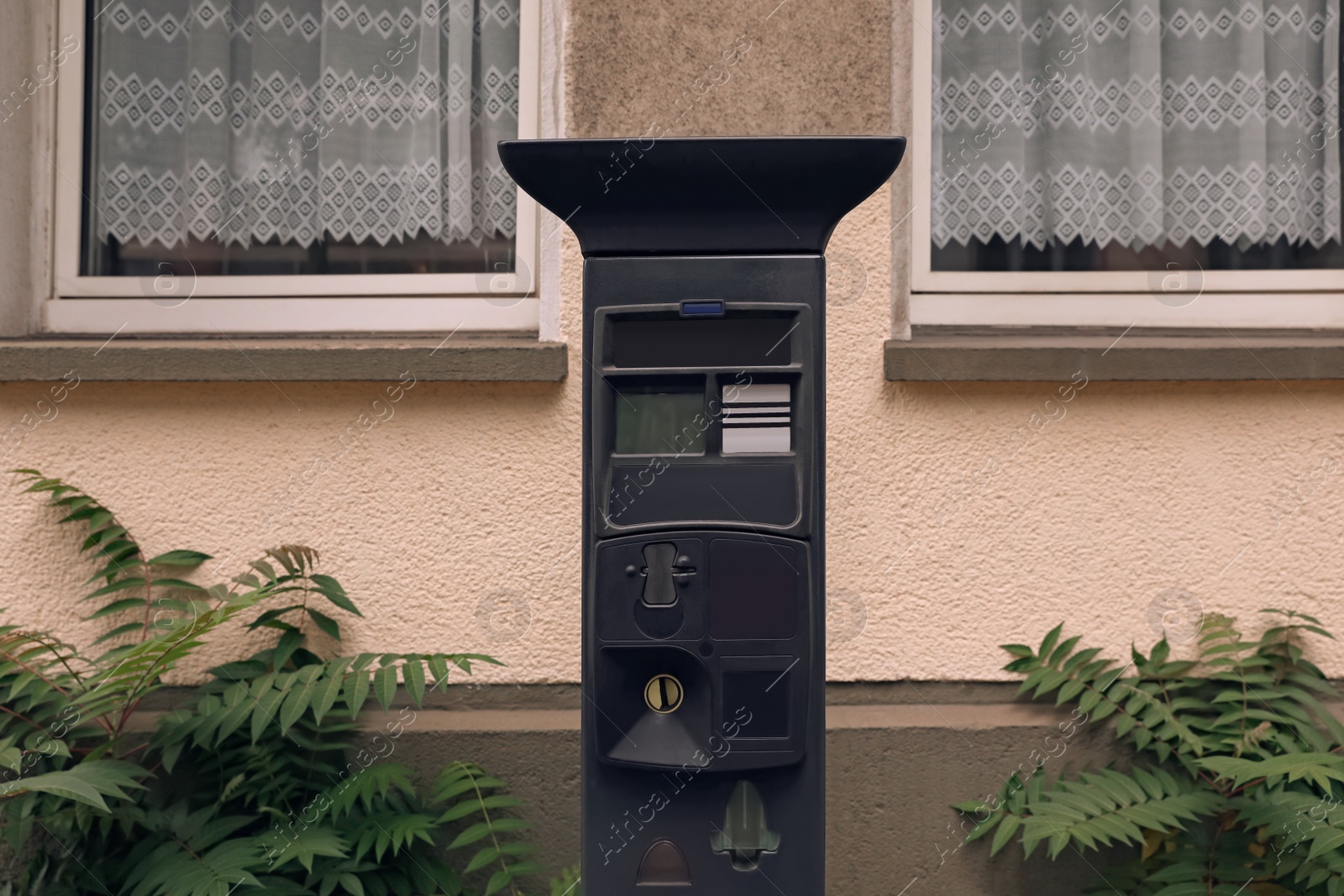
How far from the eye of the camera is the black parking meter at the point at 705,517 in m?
1.66

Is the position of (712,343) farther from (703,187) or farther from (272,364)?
(272,364)

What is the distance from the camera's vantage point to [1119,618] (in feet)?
9.01

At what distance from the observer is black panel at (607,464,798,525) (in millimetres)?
1672

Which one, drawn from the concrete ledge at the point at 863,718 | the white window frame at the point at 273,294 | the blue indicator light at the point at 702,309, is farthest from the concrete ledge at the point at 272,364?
the blue indicator light at the point at 702,309

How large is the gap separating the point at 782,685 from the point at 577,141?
3.33 feet

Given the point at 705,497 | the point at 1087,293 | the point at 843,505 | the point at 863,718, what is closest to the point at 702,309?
the point at 705,497

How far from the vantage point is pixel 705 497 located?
65.9 inches

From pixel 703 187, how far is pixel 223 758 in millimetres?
2027

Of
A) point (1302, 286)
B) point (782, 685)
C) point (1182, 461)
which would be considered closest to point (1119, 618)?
point (1182, 461)

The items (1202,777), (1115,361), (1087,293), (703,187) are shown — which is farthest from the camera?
(1087,293)

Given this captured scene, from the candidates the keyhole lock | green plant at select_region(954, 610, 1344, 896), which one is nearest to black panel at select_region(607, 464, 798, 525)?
the keyhole lock

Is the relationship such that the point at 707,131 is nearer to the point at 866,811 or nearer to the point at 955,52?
the point at 955,52

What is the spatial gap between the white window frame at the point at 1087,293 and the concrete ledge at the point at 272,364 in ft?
3.89

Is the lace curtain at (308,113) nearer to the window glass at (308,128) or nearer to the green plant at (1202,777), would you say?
the window glass at (308,128)
